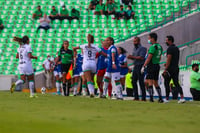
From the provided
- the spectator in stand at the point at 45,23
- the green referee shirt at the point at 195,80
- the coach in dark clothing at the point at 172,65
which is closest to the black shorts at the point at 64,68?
the green referee shirt at the point at 195,80

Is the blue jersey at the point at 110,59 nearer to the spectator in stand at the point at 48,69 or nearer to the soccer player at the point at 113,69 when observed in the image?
the soccer player at the point at 113,69

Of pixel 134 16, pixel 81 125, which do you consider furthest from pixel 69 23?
pixel 81 125

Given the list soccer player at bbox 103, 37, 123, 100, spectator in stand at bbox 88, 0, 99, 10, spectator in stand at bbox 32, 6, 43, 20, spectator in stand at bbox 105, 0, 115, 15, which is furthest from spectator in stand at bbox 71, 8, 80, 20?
soccer player at bbox 103, 37, 123, 100

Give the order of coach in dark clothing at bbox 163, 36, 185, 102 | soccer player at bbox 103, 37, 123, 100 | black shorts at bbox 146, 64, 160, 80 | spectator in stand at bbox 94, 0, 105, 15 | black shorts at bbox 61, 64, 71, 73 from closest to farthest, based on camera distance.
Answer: coach in dark clothing at bbox 163, 36, 185, 102 < black shorts at bbox 146, 64, 160, 80 < soccer player at bbox 103, 37, 123, 100 < black shorts at bbox 61, 64, 71, 73 < spectator in stand at bbox 94, 0, 105, 15

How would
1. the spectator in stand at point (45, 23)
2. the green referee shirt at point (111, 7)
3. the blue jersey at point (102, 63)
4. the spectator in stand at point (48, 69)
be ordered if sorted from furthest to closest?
the green referee shirt at point (111, 7)
the spectator in stand at point (45, 23)
the spectator in stand at point (48, 69)
the blue jersey at point (102, 63)

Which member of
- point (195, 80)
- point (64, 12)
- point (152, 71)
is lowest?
point (195, 80)

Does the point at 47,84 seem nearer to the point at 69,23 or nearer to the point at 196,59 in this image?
the point at 69,23

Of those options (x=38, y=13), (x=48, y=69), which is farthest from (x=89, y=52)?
(x=38, y=13)

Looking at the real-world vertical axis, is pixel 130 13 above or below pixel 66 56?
above

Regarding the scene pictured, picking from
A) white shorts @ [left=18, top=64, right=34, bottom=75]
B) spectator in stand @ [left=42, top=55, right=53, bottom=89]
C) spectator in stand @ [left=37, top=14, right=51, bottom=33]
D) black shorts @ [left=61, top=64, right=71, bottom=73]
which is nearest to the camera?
white shorts @ [left=18, top=64, right=34, bottom=75]

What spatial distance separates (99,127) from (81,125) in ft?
1.29

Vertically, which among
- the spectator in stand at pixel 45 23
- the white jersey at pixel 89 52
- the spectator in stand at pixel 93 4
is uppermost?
the spectator in stand at pixel 93 4

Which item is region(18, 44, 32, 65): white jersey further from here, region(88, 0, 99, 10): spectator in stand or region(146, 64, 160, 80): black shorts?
region(88, 0, 99, 10): spectator in stand

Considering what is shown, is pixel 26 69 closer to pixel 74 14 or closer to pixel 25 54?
pixel 25 54
